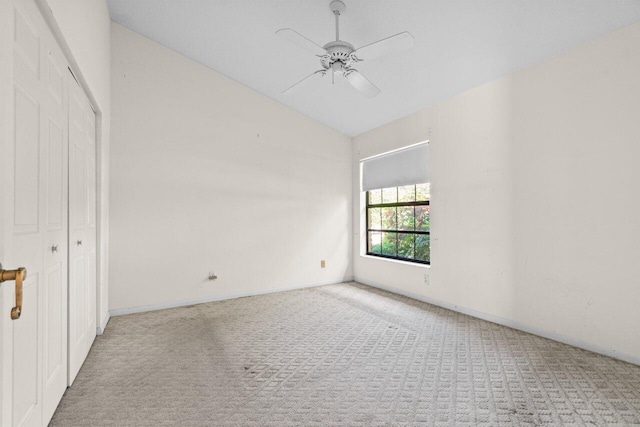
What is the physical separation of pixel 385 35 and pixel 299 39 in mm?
1007

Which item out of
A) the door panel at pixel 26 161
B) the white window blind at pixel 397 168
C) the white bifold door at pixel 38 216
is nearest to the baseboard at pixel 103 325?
the white bifold door at pixel 38 216

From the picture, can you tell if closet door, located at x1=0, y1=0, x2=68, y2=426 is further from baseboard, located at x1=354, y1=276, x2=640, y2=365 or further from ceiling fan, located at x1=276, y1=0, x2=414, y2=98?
baseboard, located at x1=354, y1=276, x2=640, y2=365

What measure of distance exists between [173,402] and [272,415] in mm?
626

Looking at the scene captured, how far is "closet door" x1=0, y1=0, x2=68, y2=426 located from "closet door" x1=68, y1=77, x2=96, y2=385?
0.15m

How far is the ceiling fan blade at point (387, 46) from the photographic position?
224cm

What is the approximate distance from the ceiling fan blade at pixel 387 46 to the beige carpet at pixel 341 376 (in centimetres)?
230

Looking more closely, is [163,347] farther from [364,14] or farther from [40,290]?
[364,14]

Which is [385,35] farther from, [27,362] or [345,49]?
[27,362]

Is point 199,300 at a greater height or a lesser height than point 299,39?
lesser

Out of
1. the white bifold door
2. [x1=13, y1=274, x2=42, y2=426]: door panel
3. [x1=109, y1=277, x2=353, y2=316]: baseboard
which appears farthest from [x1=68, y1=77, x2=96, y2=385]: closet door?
[x1=109, y1=277, x2=353, y2=316]: baseboard

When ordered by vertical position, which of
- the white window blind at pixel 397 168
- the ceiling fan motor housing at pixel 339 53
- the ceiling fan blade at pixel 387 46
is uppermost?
the ceiling fan motor housing at pixel 339 53

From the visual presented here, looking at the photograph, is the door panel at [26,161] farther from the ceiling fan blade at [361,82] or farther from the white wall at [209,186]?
the white wall at [209,186]

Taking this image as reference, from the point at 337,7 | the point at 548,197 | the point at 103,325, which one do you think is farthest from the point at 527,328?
the point at 103,325

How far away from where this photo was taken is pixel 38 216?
5.24 feet
